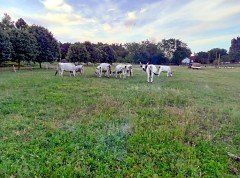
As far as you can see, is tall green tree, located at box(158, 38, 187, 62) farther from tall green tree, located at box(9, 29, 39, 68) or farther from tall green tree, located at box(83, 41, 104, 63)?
tall green tree, located at box(9, 29, 39, 68)

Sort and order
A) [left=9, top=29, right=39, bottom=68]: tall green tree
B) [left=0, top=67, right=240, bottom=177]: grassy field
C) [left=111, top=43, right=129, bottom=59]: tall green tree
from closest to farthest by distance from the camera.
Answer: [left=0, top=67, right=240, bottom=177]: grassy field, [left=9, top=29, right=39, bottom=68]: tall green tree, [left=111, top=43, right=129, bottom=59]: tall green tree

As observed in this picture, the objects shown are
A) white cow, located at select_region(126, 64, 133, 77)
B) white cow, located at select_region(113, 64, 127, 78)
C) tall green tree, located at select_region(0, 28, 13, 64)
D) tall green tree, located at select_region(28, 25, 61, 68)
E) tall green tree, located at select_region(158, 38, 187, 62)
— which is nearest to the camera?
white cow, located at select_region(113, 64, 127, 78)

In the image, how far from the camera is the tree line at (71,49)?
138 ft

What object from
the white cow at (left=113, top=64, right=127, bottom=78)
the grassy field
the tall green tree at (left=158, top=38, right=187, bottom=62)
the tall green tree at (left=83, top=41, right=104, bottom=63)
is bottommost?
the grassy field

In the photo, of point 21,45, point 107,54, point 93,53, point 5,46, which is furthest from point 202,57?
point 5,46

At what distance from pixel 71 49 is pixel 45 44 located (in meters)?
10.7

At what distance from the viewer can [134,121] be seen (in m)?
9.68

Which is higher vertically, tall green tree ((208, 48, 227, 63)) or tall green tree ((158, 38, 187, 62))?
tall green tree ((158, 38, 187, 62))

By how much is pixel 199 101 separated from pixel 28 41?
34.7 m

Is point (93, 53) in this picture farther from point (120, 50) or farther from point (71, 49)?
point (120, 50)

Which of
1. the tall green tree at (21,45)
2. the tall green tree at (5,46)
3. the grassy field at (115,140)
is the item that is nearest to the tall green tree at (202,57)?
the tall green tree at (21,45)

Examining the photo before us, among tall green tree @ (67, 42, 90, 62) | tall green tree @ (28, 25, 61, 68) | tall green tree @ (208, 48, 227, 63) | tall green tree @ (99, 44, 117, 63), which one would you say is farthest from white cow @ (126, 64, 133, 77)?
tall green tree @ (208, 48, 227, 63)

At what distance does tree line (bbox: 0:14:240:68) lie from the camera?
138ft

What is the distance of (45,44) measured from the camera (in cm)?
4853
